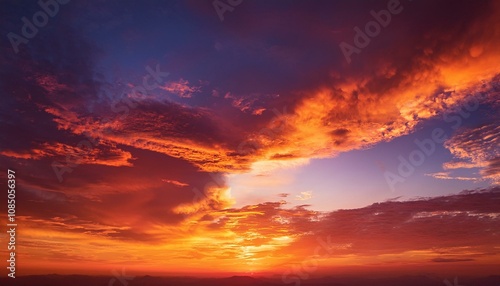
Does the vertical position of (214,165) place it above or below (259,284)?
above

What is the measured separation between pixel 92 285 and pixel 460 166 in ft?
588

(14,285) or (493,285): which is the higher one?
(14,285)

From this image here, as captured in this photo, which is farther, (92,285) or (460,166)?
(92,285)

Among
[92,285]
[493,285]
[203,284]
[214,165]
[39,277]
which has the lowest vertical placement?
[493,285]

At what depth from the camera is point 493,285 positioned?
199250 mm

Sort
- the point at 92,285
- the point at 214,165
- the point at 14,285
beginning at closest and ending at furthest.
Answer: the point at 214,165 → the point at 14,285 → the point at 92,285

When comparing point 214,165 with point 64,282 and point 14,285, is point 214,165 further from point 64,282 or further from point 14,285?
point 64,282

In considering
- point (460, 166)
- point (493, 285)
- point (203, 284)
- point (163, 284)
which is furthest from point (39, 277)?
point (493, 285)

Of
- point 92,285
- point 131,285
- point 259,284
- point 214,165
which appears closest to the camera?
point 214,165

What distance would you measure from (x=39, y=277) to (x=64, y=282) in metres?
10.8

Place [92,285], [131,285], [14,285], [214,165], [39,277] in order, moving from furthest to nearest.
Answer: [131,285] < [92,285] < [39,277] < [14,285] < [214,165]

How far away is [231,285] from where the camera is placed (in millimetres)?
188250

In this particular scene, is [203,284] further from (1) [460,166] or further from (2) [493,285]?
(2) [493,285]

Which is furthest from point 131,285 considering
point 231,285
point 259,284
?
point 259,284
